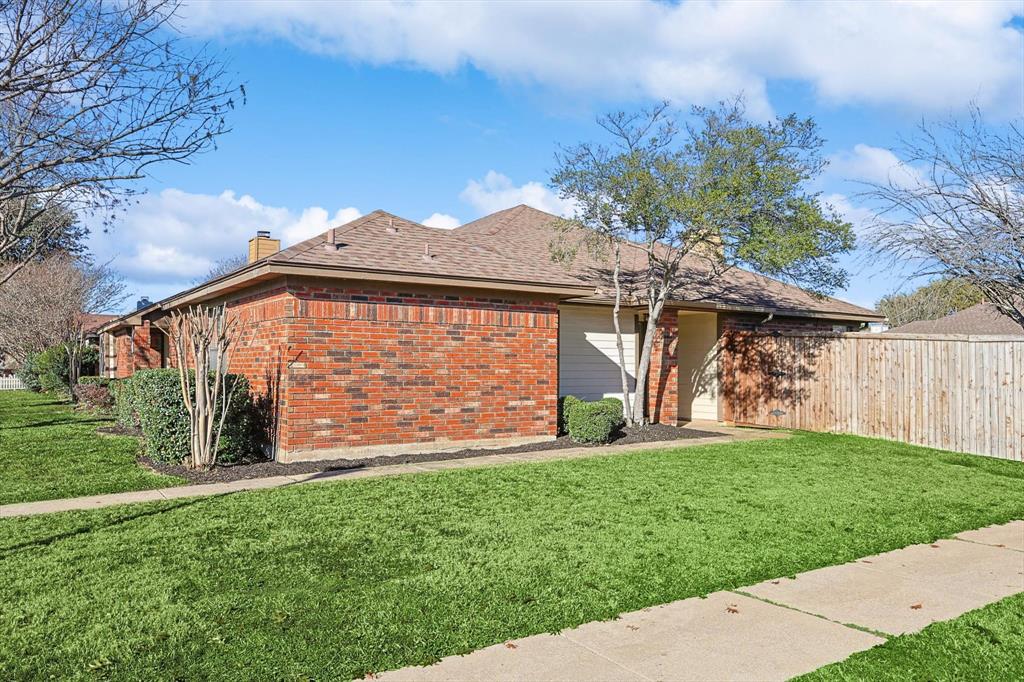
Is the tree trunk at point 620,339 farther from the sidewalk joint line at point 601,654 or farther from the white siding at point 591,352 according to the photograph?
the sidewalk joint line at point 601,654

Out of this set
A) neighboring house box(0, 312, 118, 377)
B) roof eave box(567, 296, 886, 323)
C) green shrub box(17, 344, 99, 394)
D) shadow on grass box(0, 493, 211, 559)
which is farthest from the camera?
neighboring house box(0, 312, 118, 377)

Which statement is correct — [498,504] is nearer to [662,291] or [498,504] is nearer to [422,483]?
[422,483]

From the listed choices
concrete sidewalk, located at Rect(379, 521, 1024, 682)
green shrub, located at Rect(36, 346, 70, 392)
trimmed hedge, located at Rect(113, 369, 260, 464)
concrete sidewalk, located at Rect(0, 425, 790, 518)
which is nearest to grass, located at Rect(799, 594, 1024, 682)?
concrete sidewalk, located at Rect(379, 521, 1024, 682)

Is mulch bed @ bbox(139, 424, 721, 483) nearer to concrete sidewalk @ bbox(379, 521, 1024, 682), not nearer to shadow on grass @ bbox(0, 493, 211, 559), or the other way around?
shadow on grass @ bbox(0, 493, 211, 559)

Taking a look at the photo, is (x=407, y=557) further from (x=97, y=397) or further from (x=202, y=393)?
(x=97, y=397)

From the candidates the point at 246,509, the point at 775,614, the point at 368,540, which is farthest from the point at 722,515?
the point at 246,509

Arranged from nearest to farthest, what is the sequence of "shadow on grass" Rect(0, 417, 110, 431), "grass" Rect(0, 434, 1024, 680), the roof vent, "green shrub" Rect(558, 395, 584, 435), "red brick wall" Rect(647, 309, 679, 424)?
"grass" Rect(0, 434, 1024, 680), the roof vent, "green shrub" Rect(558, 395, 584, 435), "red brick wall" Rect(647, 309, 679, 424), "shadow on grass" Rect(0, 417, 110, 431)

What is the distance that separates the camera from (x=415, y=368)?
1136 cm

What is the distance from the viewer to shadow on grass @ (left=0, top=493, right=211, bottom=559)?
6.01m

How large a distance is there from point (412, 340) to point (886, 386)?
8.76 m

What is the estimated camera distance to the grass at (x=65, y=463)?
28.0ft

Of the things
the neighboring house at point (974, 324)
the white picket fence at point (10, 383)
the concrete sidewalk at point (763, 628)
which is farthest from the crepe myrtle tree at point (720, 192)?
the white picket fence at point (10, 383)

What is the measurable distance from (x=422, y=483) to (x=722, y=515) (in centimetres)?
353

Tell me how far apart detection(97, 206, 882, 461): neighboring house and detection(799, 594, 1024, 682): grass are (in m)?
7.96
